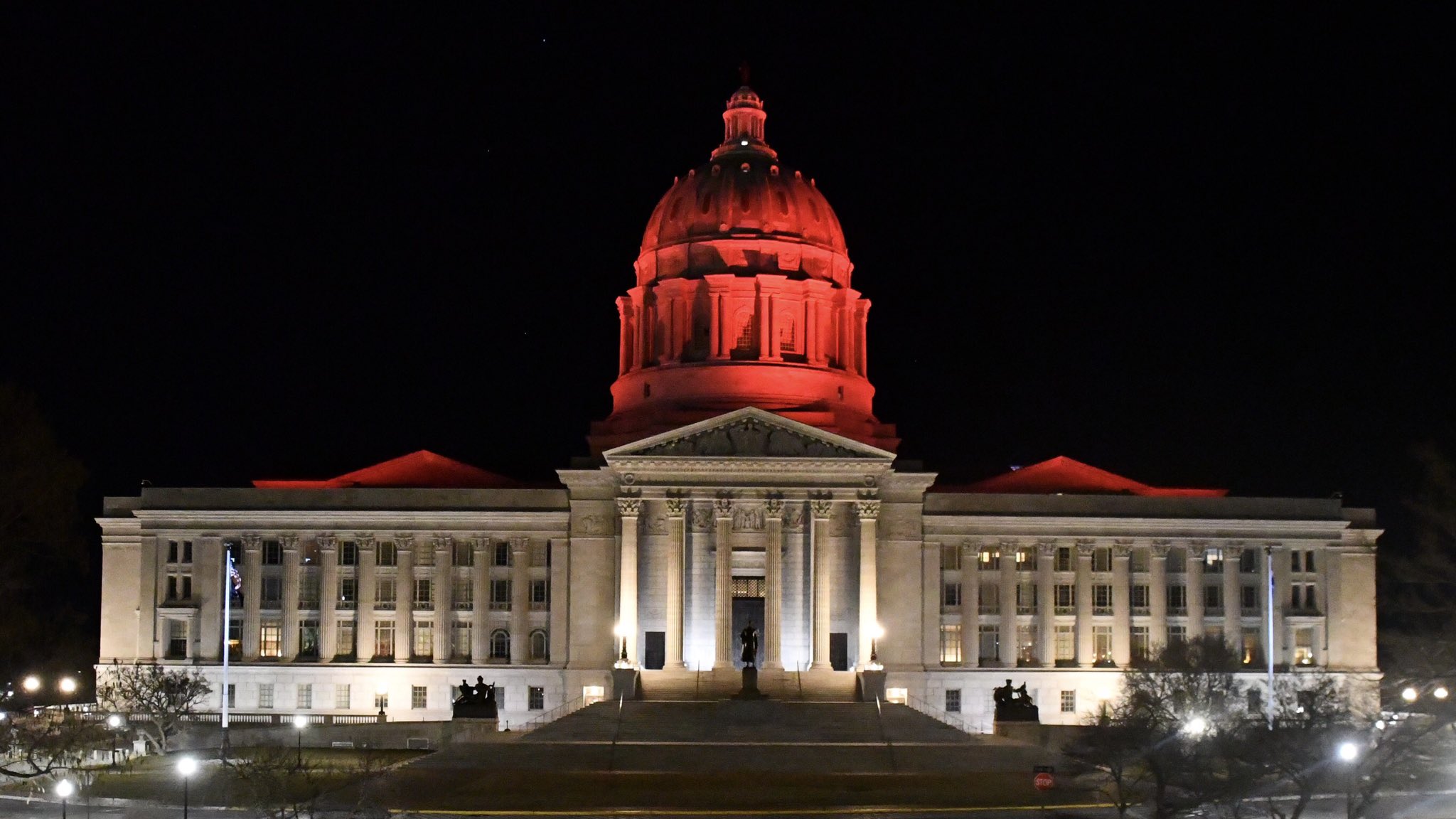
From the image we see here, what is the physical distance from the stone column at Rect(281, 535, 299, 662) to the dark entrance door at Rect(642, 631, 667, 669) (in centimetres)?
1745

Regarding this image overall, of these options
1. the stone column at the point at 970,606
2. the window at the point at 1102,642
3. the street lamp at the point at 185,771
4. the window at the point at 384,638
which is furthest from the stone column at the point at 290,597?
the window at the point at 1102,642

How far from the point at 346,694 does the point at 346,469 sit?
26.1m

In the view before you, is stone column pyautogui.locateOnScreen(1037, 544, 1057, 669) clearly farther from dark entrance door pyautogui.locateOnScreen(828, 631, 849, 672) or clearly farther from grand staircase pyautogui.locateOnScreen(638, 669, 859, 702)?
grand staircase pyautogui.locateOnScreen(638, 669, 859, 702)

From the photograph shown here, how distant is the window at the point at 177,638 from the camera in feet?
359

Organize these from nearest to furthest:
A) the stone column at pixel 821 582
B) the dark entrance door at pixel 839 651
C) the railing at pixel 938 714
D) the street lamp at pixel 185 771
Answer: the street lamp at pixel 185 771 → the stone column at pixel 821 582 → the railing at pixel 938 714 → the dark entrance door at pixel 839 651

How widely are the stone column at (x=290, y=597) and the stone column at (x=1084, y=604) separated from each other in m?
37.8

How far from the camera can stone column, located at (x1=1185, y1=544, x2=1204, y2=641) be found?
10925 cm

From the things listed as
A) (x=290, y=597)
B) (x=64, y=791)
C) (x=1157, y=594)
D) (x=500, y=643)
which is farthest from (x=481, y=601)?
(x=64, y=791)

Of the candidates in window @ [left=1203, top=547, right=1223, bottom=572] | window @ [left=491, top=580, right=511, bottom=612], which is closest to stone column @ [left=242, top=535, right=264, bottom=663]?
Result: window @ [left=491, top=580, right=511, bottom=612]

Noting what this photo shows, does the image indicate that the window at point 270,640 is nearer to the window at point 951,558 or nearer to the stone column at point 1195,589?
the window at point 951,558

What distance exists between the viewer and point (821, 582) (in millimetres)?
103312

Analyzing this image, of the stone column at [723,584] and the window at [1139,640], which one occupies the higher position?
the stone column at [723,584]

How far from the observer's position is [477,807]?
7006 centimetres

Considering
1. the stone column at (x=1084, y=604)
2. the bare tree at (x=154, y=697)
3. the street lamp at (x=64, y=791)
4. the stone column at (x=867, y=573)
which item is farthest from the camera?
the stone column at (x=1084, y=604)
